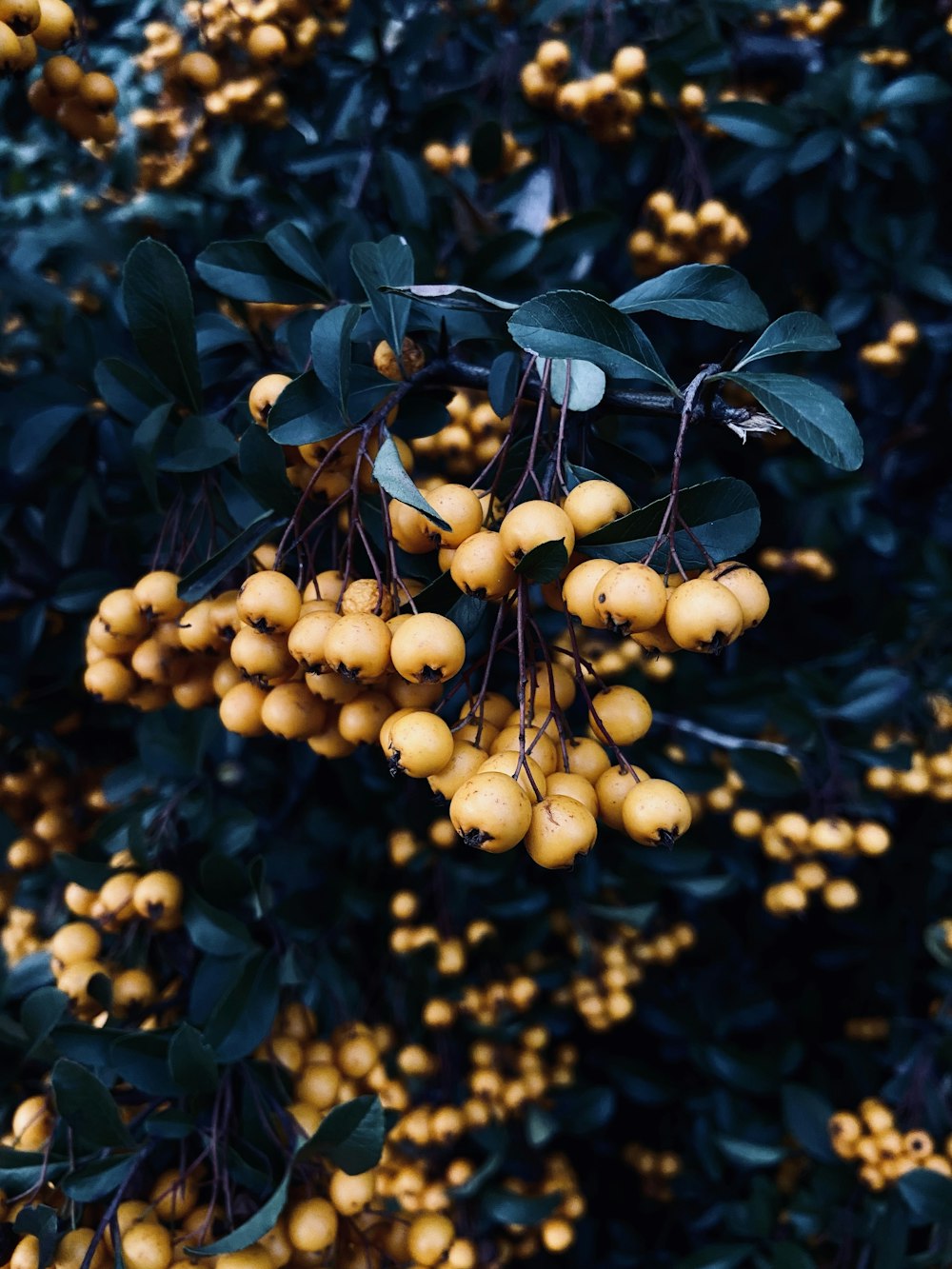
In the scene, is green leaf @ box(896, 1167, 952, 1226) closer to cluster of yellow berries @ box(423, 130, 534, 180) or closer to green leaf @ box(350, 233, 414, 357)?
green leaf @ box(350, 233, 414, 357)

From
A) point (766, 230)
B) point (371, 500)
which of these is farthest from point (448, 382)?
point (766, 230)

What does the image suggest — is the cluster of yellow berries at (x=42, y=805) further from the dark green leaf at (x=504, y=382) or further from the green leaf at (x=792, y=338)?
the green leaf at (x=792, y=338)

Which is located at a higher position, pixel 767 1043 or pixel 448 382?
pixel 448 382

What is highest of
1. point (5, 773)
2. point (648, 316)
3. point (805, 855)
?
point (648, 316)

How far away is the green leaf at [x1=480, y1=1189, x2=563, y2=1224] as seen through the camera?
6.95 feet

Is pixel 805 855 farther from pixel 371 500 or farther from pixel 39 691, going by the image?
pixel 39 691

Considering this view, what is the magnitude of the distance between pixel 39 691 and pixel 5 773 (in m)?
0.30

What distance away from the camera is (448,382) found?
1.33 meters

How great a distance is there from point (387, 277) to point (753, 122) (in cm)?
178

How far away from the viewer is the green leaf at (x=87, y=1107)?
48.3 inches

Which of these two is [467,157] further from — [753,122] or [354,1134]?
[354,1134]

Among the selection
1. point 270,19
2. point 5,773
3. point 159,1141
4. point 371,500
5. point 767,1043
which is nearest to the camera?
point 371,500

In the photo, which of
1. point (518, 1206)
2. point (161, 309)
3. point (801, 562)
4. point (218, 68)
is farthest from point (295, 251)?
point (518, 1206)

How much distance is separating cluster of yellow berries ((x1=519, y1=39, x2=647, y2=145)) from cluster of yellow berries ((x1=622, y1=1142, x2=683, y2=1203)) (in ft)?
10.8
